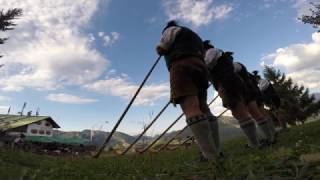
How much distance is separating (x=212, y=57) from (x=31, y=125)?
74.1m

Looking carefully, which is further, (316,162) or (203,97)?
(203,97)

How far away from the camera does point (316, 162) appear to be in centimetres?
317

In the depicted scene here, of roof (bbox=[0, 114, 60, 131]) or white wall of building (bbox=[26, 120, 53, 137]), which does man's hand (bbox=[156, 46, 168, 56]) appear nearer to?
roof (bbox=[0, 114, 60, 131])

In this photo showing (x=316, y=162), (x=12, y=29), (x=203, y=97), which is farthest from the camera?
(x=12, y=29)

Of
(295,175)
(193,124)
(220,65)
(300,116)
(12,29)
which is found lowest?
(295,175)

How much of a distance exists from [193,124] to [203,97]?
4.00ft

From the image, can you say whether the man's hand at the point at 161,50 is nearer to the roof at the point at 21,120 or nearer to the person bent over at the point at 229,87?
the person bent over at the point at 229,87

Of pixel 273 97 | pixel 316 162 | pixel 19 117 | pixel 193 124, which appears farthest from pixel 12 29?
pixel 19 117

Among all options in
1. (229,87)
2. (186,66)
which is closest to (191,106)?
(186,66)

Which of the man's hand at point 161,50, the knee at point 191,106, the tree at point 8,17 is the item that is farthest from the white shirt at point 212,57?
the tree at point 8,17

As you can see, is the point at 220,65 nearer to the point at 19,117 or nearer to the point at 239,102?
the point at 239,102

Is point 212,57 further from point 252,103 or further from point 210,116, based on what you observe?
point 252,103

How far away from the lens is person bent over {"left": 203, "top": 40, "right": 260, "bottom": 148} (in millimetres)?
7426

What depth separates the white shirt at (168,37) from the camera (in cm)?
585
